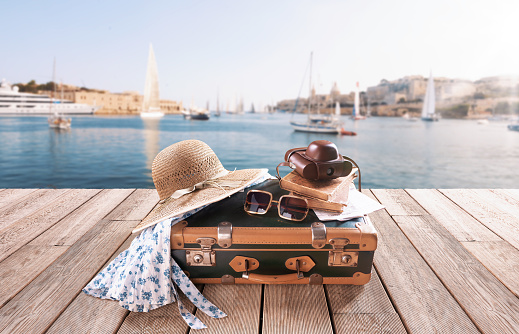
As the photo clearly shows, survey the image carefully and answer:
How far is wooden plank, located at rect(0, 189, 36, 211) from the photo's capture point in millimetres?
2305

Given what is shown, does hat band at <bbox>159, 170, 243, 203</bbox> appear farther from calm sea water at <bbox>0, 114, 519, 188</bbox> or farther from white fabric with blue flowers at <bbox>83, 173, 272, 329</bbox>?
calm sea water at <bbox>0, 114, 519, 188</bbox>

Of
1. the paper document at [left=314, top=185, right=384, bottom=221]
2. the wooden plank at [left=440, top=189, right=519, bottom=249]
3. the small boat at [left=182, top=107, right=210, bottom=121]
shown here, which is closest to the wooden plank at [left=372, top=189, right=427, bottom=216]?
the wooden plank at [left=440, top=189, right=519, bottom=249]

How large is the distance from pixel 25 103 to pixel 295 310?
39313mm

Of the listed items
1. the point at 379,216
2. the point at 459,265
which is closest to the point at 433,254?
the point at 459,265

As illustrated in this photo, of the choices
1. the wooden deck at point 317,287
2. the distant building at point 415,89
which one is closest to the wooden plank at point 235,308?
the wooden deck at point 317,287

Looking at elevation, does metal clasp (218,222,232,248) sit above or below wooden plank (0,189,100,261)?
above

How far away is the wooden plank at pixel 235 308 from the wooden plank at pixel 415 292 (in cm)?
52

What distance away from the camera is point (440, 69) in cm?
3338

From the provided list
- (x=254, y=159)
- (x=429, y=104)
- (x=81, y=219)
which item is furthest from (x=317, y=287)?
(x=429, y=104)

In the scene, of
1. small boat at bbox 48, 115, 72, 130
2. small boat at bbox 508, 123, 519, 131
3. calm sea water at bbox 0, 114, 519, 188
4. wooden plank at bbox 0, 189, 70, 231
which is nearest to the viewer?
wooden plank at bbox 0, 189, 70, 231

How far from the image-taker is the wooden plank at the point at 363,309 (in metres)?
1.03

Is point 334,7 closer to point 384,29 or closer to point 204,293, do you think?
point 384,29

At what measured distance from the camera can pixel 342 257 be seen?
1.20 m

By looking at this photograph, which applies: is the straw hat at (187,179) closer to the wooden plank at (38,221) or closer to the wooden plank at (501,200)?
the wooden plank at (38,221)
